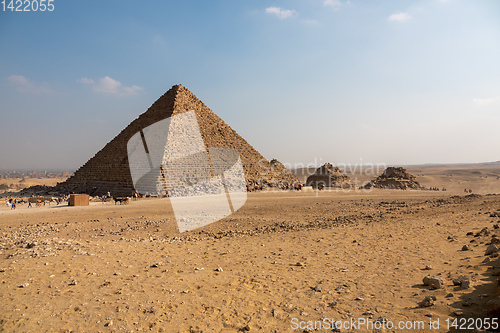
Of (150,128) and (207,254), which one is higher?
(150,128)

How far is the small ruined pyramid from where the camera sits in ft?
117

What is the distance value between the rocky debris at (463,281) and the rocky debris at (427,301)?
73cm

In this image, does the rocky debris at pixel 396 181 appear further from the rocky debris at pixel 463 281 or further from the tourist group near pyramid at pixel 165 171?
the rocky debris at pixel 463 281

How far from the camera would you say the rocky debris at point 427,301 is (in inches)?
155

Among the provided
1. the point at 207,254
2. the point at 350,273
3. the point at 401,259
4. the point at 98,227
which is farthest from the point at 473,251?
the point at 98,227

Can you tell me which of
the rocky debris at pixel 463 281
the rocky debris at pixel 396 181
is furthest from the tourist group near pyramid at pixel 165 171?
the rocky debris at pixel 463 281

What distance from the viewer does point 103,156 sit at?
42.9 metres

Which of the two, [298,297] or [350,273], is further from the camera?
[350,273]

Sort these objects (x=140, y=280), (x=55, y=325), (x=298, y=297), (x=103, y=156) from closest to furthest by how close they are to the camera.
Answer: (x=55, y=325), (x=298, y=297), (x=140, y=280), (x=103, y=156)

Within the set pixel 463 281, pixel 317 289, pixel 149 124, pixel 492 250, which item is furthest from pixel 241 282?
pixel 149 124

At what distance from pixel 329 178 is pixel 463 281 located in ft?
134

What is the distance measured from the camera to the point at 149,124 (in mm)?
44594

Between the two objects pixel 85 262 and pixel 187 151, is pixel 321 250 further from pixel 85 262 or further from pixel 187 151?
pixel 187 151

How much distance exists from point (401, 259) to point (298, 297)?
3233 mm
